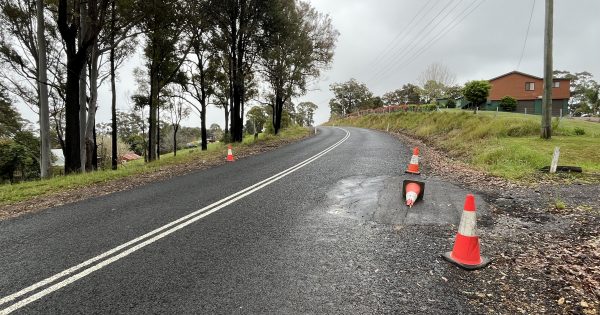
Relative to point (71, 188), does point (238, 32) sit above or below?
above

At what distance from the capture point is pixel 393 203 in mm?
6402

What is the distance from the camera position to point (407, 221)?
213 inches

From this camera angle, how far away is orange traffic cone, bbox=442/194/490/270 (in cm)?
389

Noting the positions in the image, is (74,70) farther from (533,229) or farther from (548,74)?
(548,74)

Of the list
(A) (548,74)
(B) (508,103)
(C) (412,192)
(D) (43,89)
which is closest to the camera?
(C) (412,192)

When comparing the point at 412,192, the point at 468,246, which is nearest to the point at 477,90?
the point at 412,192

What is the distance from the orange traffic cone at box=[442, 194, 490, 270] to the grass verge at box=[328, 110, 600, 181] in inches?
221

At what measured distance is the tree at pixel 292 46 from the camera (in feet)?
66.8

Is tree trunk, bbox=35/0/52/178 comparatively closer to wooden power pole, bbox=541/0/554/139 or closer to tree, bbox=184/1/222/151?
tree, bbox=184/1/222/151

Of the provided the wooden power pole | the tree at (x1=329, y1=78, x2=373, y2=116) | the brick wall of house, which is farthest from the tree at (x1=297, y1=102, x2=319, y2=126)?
the wooden power pole

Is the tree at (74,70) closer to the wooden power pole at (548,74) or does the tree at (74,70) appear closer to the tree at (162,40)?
the tree at (162,40)

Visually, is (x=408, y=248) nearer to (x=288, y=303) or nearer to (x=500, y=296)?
(x=500, y=296)

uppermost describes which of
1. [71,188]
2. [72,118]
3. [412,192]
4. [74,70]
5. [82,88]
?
[74,70]

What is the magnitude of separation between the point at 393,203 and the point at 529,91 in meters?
51.4
